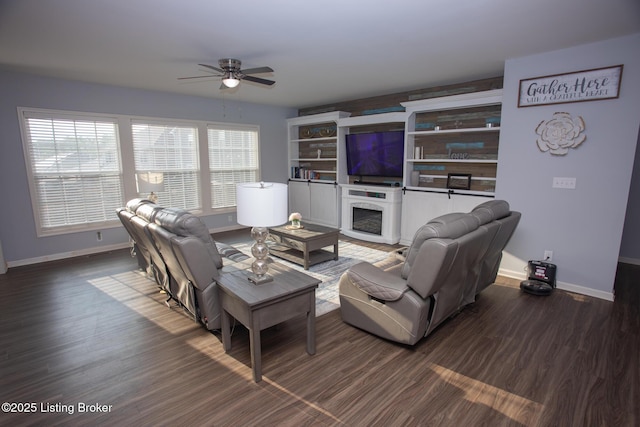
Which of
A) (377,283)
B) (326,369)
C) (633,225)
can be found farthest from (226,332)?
(633,225)

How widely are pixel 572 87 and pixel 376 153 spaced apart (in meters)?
2.93

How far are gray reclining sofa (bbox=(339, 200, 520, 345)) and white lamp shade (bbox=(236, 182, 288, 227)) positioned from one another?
0.95m

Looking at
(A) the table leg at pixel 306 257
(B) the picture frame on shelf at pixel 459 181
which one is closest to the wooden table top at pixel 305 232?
(A) the table leg at pixel 306 257

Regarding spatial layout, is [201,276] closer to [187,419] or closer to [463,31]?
[187,419]

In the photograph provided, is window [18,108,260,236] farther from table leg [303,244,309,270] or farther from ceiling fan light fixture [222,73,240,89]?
table leg [303,244,309,270]

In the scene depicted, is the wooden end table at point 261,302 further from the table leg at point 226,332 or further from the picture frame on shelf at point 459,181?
the picture frame on shelf at point 459,181

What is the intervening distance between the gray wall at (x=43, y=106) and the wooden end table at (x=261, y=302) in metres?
3.83

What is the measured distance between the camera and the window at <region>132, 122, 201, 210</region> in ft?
18.0

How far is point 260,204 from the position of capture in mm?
2158

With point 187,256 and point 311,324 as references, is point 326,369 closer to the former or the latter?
point 311,324

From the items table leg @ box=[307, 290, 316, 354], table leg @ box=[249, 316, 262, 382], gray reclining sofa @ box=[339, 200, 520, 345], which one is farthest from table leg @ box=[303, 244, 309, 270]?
table leg @ box=[249, 316, 262, 382]

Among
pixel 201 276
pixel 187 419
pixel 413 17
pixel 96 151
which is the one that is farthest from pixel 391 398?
pixel 96 151

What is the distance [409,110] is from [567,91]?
2144 mm

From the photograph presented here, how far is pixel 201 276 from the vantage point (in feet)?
8.29
